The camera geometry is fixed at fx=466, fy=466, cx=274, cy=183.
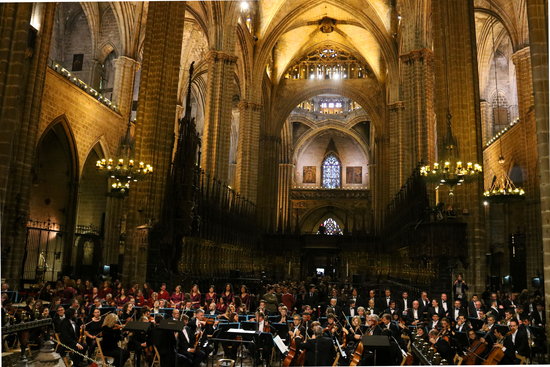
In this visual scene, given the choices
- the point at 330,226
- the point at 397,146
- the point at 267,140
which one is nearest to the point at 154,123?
the point at 397,146

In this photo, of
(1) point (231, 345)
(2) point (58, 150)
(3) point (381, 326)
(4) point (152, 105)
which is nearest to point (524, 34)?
(4) point (152, 105)

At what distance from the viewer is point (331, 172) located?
1809 inches

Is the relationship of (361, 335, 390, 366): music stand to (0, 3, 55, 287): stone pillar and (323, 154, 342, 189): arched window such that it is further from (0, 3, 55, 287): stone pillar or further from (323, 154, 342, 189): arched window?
(323, 154, 342, 189): arched window

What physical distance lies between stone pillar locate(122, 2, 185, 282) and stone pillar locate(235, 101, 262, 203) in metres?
13.8

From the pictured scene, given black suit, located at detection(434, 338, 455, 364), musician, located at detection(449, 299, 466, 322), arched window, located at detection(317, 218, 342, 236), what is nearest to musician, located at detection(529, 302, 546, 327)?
musician, located at detection(449, 299, 466, 322)

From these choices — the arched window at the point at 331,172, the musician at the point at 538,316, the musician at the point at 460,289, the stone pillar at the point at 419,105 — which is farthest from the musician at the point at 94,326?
the arched window at the point at 331,172

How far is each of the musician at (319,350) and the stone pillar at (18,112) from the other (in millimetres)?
5688

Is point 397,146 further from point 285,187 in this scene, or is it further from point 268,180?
point 285,187

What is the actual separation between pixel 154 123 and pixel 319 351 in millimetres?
9179

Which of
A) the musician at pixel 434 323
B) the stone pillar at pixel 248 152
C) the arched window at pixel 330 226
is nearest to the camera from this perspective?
the musician at pixel 434 323

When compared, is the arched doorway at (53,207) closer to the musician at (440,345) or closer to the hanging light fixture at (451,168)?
the hanging light fixture at (451,168)

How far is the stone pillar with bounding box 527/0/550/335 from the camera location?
7.31m

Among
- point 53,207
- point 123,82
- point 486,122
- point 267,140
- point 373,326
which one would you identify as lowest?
point 373,326

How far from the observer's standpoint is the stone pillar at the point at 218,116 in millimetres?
21375
